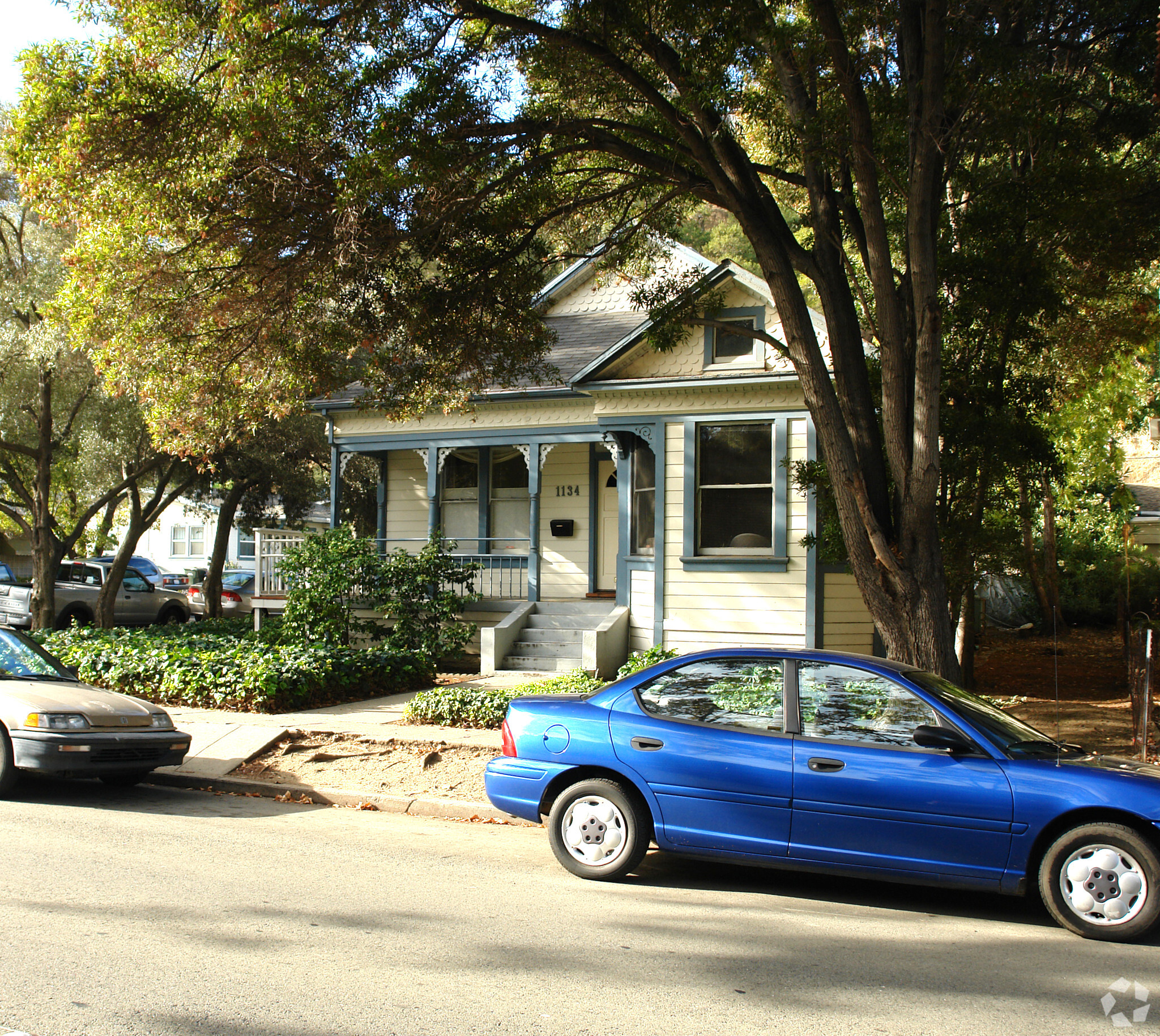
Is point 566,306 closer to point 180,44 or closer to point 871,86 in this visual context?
point 871,86

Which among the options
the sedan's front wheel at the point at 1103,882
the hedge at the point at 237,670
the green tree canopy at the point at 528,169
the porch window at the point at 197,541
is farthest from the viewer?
the porch window at the point at 197,541

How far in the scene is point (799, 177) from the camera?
36.1ft

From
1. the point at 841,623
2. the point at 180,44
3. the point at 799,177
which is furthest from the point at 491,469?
the point at 180,44

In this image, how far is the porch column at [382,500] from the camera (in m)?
19.2

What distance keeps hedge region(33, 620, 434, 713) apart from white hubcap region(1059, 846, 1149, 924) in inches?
355

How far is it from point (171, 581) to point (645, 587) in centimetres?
2464

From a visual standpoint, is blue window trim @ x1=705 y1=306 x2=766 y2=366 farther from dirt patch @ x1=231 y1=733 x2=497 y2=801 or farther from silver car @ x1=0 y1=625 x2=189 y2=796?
silver car @ x1=0 y1=625 x2=189 y2=796

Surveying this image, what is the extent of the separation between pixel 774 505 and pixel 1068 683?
5.61 metres

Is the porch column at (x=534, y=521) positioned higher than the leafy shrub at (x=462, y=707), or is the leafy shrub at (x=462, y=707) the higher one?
the porch column at (x=534, y=521)

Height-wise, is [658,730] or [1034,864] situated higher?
[658,730]

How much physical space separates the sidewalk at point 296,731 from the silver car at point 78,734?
596 millimetres

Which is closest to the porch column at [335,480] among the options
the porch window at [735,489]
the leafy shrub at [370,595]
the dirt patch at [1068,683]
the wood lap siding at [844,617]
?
the leafy shrub at [370,595]

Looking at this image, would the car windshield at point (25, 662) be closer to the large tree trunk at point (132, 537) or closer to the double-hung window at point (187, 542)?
the large tree trunk at point (132, 537)

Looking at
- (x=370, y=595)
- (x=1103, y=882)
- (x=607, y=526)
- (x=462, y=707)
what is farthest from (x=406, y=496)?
(x=1103, y=882)
